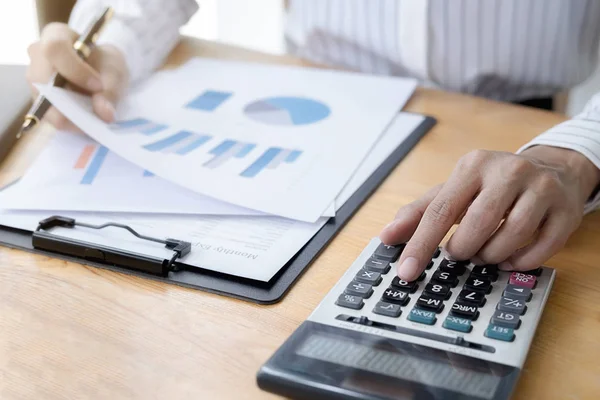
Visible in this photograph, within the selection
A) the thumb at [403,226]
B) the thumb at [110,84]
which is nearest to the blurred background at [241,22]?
the thumb at [110,84]

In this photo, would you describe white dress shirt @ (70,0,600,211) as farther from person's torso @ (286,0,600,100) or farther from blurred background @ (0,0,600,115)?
blurred background @ (0,0,600,115)

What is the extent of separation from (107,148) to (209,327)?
34 centimetres

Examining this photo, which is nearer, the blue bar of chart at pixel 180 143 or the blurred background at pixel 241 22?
the blue bar of chart at pixel 180 143

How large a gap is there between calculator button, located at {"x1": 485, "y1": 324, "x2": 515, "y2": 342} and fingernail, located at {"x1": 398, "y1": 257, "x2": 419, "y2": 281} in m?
0.07

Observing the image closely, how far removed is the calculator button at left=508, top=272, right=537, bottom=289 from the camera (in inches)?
21.5

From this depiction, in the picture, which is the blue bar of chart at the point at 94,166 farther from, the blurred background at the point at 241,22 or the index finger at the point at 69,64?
the blurred background at the point at 241,22

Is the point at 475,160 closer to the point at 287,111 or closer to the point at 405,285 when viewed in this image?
the point at 405,285

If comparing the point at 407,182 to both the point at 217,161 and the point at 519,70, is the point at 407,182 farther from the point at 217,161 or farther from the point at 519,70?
the point at 519,70

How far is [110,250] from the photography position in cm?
61

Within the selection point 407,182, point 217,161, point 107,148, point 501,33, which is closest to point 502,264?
point 407,182

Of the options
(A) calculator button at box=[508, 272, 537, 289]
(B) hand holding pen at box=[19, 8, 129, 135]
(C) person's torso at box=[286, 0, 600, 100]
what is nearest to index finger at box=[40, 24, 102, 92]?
(B) hand holding pen at box=[19, 8, 129, 135]

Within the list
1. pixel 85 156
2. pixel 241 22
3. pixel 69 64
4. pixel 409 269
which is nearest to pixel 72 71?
pixel 69 64

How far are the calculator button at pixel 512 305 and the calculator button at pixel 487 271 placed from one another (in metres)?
→ 0.03

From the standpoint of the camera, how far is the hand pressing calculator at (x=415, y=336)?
1.47 feet
